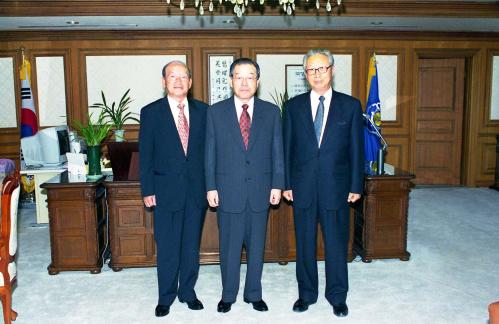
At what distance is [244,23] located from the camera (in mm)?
6590

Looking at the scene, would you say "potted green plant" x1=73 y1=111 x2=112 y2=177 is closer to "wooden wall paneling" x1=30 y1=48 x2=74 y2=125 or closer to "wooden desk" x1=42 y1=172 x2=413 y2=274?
"wooden desk" x1=42 y1=172 x2=413 y2=274

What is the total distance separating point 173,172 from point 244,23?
414 cm

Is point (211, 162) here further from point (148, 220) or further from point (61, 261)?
point (61, 261)

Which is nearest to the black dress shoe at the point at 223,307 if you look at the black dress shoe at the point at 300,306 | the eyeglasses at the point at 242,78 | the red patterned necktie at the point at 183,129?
the black dress shoe at the point at 300,306

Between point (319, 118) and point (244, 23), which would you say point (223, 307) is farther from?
point (244, 23)

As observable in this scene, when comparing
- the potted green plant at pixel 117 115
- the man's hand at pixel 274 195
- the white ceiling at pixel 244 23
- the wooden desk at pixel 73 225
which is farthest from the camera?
the white ceiling at pixel 244 23

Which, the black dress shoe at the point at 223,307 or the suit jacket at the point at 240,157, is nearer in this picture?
the suit jacket at the point at 240,157

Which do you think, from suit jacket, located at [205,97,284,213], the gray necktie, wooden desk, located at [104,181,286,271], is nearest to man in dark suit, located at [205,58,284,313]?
suit jacket, located at [205,97,284,213]

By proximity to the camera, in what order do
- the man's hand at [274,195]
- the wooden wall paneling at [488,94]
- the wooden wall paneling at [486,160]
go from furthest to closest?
the wooden wall paneling at [486,160], the wooden wall paneling at [488,94], the man's hand at [274,195]

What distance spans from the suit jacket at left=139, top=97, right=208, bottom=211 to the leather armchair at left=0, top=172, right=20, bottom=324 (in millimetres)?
749

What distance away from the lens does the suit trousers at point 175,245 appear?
305 centimetres

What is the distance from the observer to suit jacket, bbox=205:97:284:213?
2.91 metres

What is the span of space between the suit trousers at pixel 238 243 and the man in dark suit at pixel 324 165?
272 millimetres

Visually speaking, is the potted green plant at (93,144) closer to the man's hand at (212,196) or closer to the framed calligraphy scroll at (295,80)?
the man's hand at (212,196)
